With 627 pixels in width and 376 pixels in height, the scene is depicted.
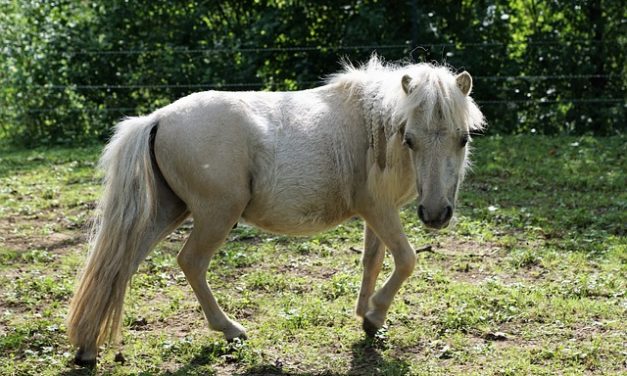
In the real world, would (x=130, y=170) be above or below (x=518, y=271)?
above

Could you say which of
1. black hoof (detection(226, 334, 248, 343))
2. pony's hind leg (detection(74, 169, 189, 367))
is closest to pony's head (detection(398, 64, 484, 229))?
black hoof (detection(226, 334, 248, 343))

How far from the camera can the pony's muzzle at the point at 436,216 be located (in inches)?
177

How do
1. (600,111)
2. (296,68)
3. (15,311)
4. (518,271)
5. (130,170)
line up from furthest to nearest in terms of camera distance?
(296,68) < (600,111) < (518,271) < (15,311) < (130,170)

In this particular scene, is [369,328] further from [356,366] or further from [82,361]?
[82,361]

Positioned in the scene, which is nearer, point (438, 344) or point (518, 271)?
point (438, 344)

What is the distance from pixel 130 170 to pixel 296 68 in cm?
800

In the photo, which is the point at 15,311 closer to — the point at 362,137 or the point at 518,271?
the point at 362,137

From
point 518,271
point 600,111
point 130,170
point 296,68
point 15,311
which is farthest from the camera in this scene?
point 296,68

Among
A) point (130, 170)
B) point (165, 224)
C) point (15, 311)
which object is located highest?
point (130, 170)

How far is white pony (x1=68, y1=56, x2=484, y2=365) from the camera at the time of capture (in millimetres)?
4668

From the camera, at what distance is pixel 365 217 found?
16.5 ft

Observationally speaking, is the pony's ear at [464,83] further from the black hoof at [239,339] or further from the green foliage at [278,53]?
the green foliage at [278,53]

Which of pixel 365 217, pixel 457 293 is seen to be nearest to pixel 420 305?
pixel 457 293

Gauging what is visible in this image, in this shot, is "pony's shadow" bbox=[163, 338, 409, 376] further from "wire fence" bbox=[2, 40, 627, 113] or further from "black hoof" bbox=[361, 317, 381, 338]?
"wire fence" bbox=[2, 40, 627, 113]
